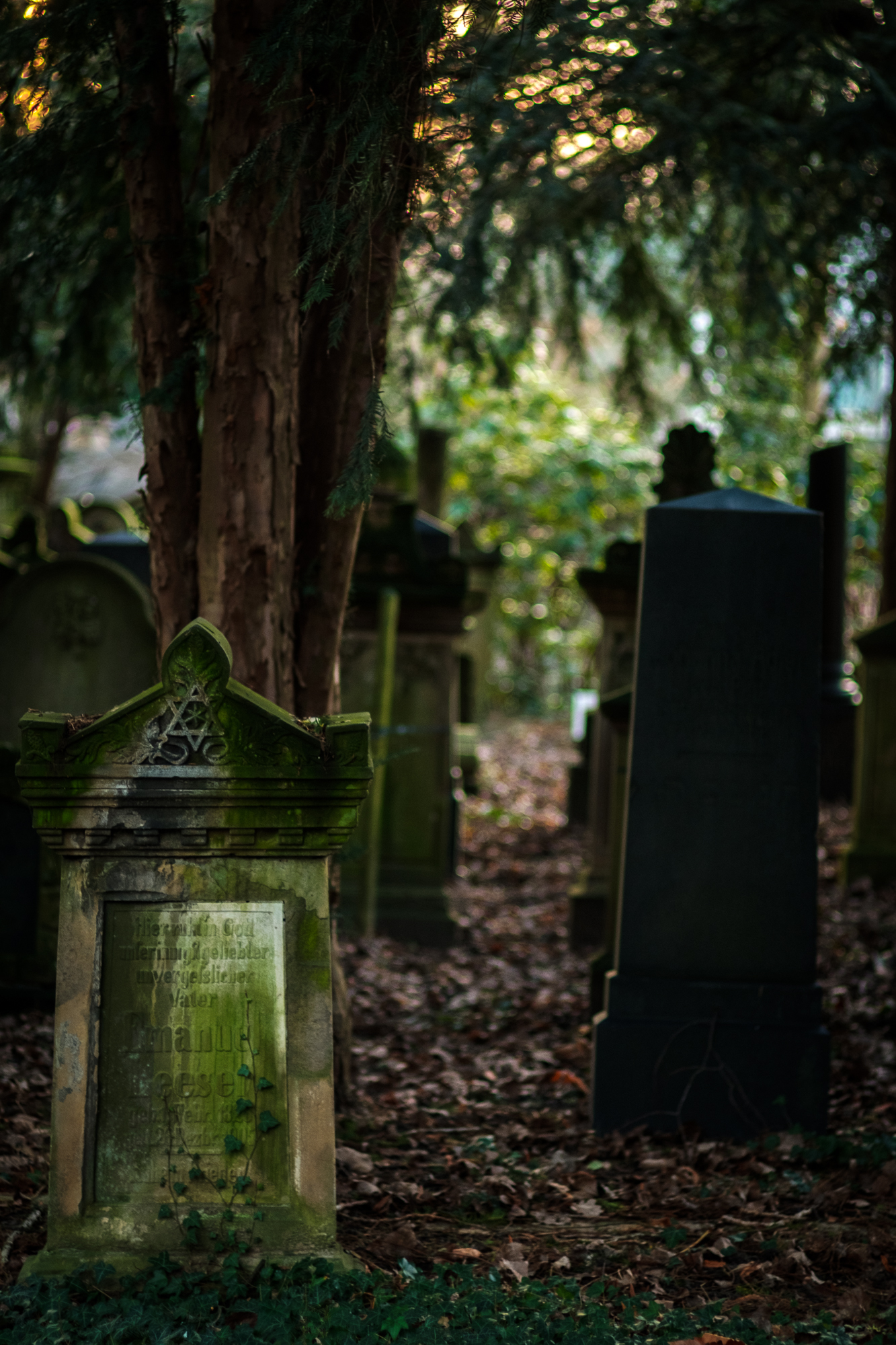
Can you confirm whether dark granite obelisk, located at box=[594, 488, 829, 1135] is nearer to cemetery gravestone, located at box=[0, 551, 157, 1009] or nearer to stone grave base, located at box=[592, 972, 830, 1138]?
stone grave base, located at box=[592, 972, 830, 1138]

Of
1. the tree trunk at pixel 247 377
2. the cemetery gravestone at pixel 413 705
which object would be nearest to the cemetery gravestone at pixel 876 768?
the cemetery gravestone at pixel 413 705

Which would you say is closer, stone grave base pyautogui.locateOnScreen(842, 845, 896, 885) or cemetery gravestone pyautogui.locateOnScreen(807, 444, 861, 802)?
stone grave base pyautogui.locateOnScreen(842, 845, 896, 885)

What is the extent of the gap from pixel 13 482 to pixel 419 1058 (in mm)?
9532

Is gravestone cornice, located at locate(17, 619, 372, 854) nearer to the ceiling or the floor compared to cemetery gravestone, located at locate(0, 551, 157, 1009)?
nearer to the floor

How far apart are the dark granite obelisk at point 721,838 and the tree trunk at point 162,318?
190 centimetres

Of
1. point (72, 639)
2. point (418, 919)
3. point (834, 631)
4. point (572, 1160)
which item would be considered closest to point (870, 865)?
point (834, 631)

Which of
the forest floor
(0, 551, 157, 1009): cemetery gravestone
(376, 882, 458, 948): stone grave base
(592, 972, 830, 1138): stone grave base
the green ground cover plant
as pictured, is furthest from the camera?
(376, 882, 458, 948): stone grave base

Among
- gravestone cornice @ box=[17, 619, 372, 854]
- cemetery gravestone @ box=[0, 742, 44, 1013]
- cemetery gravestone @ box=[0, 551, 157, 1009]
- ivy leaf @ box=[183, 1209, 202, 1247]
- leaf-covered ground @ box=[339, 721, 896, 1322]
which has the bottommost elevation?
leaf-covered ground @ box=[339, 721, 896, 1322]

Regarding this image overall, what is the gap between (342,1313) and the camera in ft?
9.74

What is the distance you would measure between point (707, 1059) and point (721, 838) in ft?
2.96

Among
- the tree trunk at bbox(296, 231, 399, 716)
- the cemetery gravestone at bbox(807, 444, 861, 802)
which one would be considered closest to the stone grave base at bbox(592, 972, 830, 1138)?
the tree trunk at bbox(296, 231, 399, 716)

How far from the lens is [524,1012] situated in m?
6.67

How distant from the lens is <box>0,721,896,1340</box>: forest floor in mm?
3502

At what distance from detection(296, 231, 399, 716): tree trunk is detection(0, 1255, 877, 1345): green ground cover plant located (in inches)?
82.0
